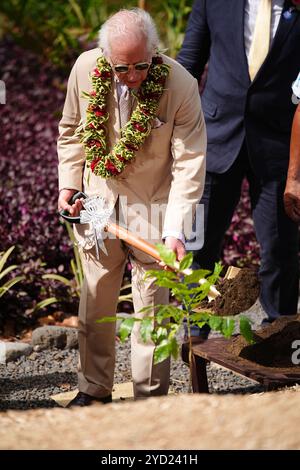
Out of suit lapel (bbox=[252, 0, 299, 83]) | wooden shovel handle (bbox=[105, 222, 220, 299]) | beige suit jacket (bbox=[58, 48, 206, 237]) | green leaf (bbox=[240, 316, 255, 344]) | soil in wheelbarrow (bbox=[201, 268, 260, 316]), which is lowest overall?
soil in wheelbarrow (bbox=[201, 268, 260, 316])

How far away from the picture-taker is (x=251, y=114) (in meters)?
5.53

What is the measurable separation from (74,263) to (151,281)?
2480 mm

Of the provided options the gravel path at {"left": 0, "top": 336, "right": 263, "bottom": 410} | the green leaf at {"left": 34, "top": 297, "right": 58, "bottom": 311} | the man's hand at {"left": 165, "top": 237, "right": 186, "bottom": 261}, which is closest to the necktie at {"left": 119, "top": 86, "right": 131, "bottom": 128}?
the man's hand at {"left": 165, "top": 237, "right": 186, "bottom": 261}

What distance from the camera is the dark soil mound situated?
4.81m

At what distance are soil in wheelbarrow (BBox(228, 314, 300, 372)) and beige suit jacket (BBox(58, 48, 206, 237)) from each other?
25.1 inches

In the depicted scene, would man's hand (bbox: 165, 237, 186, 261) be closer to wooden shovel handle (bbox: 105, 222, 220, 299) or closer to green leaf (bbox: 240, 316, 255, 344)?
wooden shovel handle (bbox: 105, 222, 220, 299)

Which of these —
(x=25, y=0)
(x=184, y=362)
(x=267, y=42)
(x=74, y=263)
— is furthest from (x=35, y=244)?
(x=25, y=0)

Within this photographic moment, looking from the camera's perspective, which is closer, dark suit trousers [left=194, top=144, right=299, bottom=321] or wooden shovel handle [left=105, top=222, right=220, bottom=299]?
wooden shovel handle [left=105, top=222, right=220, bottom=299]

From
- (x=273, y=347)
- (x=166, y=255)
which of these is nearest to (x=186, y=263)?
(x=166, y=255)

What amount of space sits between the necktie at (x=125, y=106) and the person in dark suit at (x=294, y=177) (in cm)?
86

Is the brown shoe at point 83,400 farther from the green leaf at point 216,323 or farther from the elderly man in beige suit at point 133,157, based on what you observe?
the green leaf at point 216,323

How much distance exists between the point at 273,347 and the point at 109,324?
82 cm

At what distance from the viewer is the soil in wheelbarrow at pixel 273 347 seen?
4.73 metres

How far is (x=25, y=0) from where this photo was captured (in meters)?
11.6
